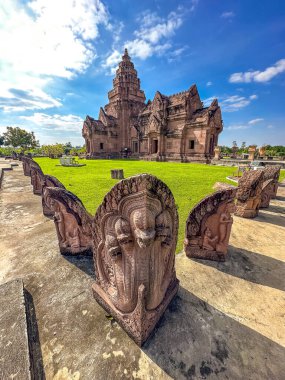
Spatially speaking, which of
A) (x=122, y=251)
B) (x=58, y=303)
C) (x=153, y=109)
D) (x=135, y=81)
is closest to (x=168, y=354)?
(x=122, y=251)

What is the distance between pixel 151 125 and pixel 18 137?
48.1 metres

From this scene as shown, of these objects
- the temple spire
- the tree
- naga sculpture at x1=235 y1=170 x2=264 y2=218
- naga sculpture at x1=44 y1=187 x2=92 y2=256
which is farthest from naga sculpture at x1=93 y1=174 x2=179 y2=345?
the tree

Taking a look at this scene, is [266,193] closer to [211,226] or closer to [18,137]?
[211,226]

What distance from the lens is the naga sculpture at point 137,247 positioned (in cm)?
145

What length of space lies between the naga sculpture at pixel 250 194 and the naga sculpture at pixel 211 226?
7.84ft

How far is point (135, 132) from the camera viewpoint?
94.6 ft

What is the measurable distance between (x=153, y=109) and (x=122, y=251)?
27413 mm

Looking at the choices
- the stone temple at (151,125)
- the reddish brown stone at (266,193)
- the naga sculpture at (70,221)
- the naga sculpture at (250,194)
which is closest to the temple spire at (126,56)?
the stone temple at (151,125)

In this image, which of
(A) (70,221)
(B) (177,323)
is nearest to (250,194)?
(B) (177,323)

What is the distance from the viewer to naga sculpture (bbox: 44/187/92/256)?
9.09ft

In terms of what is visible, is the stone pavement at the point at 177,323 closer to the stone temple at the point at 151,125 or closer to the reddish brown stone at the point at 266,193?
the reddish brown stone at the point at 266,193

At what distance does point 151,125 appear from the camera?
25.2 m

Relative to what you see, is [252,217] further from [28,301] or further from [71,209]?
[28,301]

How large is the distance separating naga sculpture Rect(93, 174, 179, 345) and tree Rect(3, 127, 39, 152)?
59840 mm
